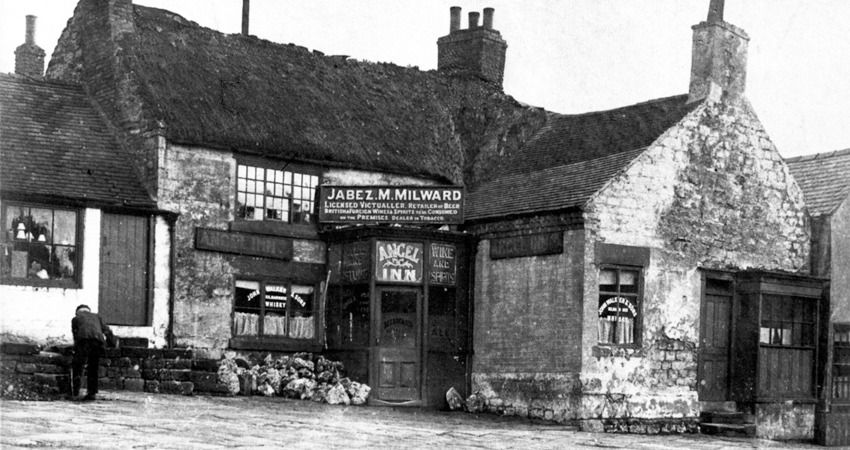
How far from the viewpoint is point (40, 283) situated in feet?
74.1

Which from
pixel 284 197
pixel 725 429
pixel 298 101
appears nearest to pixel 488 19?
pixel 298 101

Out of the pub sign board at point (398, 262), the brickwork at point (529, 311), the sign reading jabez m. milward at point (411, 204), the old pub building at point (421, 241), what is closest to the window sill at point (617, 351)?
the old pub building at point (421, 241)

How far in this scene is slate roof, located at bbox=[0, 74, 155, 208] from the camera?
75.4 ft

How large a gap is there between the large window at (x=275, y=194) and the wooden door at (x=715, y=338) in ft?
27.8

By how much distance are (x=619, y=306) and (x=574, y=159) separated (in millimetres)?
3778

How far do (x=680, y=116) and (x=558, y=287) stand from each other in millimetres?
4438

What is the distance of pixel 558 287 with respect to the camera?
24.2m

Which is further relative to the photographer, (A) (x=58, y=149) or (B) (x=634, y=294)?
(B) (x=634, y=294)

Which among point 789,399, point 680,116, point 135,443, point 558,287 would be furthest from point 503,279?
point 135,443

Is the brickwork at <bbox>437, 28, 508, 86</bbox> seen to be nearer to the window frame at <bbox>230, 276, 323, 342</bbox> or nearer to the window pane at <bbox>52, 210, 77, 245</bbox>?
the window frame at <bbox>230, 276, 323, 342</bbox>

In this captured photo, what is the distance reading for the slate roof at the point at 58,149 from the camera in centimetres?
2298

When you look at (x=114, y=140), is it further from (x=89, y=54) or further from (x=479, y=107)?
(x=479, y=107)

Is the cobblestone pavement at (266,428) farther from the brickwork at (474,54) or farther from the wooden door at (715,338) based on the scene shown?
the brickwork at (474,54)

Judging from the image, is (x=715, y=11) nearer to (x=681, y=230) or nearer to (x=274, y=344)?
(x=681, y=230)
